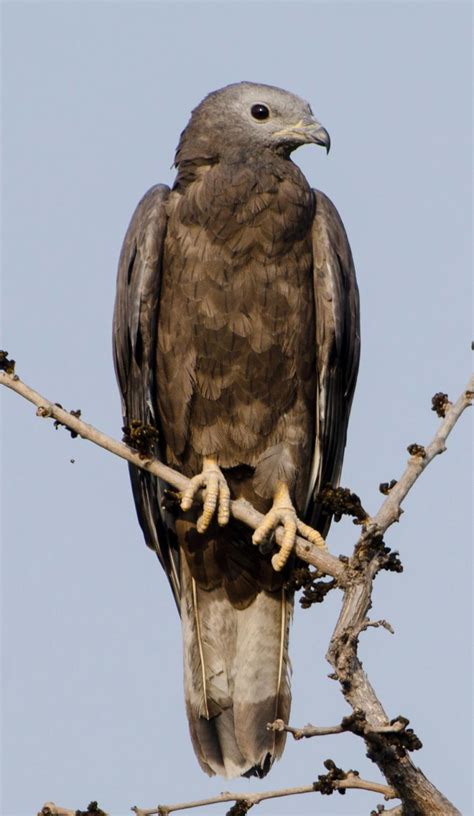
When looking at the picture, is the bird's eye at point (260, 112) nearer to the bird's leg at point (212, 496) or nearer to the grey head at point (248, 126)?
the grey head at point (248, 126)

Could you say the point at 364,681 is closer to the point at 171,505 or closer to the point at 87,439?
the point at 87,439

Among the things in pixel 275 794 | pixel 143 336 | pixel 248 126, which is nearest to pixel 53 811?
pixel 275 794

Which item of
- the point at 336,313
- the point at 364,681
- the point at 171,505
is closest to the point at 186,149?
the point at 336,313

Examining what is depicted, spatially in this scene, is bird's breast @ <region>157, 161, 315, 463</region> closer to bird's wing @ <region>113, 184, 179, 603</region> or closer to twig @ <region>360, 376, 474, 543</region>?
bird's wing @ <region>113, 184, 179, 603</region>

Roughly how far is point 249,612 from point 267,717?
0.72 metres

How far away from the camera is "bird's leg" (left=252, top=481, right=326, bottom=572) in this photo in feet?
24.4

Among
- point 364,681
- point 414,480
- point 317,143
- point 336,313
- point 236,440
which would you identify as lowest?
point 364,681

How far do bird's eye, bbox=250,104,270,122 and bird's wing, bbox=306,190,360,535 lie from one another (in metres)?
0.61

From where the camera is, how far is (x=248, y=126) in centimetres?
844

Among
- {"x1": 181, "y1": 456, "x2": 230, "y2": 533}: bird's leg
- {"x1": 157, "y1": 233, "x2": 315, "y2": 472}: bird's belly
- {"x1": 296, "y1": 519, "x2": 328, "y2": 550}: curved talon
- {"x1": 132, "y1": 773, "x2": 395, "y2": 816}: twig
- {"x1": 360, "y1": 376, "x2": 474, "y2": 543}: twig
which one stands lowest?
{"x1": 132, "y1": 773, "x2": 395, "y2": 816}: twig

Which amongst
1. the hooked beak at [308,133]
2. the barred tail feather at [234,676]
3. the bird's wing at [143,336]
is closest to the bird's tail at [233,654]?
the barred tail feather at [234,676]

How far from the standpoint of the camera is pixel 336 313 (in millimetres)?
8047

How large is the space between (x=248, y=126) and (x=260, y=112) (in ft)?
0.50

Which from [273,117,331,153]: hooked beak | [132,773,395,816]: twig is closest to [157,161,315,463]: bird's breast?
[273,117,331,153]: hooked beak
